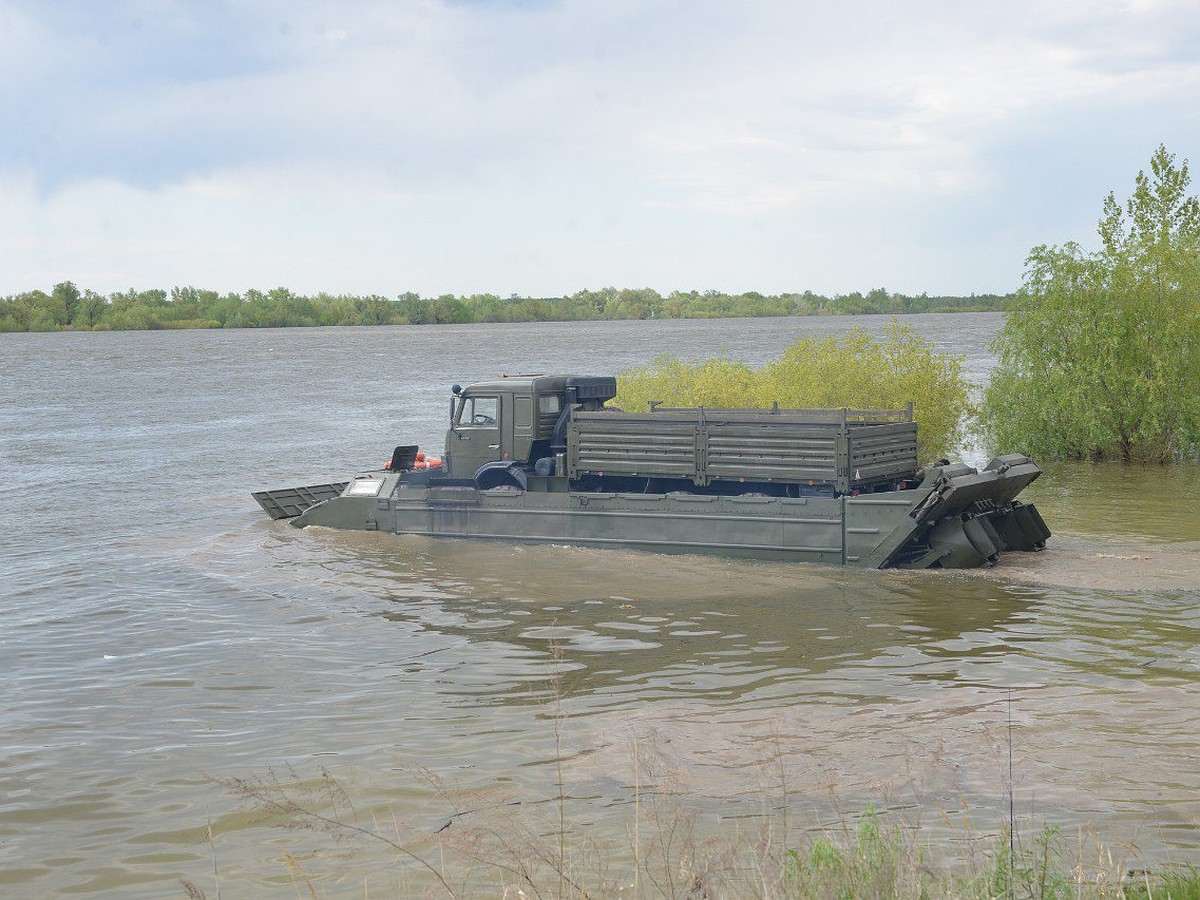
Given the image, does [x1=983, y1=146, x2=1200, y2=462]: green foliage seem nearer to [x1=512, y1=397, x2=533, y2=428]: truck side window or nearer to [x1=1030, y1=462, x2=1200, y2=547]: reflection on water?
[x1=1030, y1=462, x2=1200, y2=547]: reflection on water

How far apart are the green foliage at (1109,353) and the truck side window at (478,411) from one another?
14.1 m

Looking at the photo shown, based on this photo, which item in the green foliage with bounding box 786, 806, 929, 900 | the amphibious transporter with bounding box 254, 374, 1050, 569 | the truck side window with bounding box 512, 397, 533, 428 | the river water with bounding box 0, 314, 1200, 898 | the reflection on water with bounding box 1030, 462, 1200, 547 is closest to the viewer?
the green foliage with bounding box 786, 806, 929, 900

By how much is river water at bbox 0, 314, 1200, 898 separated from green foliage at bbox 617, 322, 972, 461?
15.1 feet

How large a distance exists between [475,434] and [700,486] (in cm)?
406

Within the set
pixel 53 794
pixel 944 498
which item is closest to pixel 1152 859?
pixel 53 794

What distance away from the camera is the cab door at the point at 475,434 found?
1956 centimetres

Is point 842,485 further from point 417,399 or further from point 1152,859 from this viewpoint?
point 417,399

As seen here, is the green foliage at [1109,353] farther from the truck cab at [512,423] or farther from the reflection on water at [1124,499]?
the truck cab at [512,423]

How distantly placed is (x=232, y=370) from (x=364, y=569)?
7822cm

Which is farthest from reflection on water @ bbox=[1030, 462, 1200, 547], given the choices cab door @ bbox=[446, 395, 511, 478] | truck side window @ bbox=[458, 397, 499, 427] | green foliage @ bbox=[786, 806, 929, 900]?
green foliage @ bbox=[786, 806, 929, 900]

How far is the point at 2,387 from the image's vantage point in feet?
246

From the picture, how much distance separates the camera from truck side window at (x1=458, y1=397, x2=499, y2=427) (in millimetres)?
19609

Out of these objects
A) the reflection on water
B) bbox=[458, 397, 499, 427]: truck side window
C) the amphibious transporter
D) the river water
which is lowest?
the river water

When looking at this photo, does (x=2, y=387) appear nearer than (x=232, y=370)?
Yes
